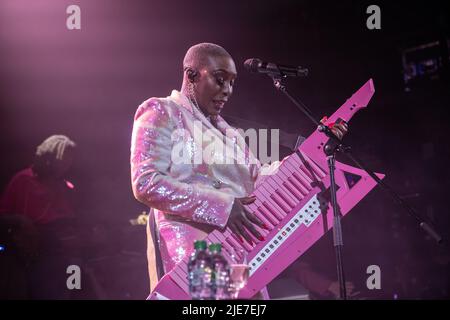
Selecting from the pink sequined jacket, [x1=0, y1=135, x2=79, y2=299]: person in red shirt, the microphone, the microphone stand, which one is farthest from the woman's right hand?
[x1=0, y1=135, x2=79, y2=299]: person in red shirt

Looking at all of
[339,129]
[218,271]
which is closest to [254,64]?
[339,129]

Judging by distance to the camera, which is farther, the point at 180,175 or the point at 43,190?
the point at 43,190

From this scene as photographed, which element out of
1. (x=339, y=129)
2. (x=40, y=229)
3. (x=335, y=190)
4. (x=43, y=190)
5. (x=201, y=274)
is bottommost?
(x=40, y=229)

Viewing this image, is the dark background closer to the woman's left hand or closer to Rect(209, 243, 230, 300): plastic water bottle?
the woman's left hand

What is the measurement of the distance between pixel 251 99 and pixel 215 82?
10.3 feet

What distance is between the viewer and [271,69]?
137 inches

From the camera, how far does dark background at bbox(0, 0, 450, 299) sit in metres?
6.12

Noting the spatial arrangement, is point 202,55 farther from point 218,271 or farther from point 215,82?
point 218,271

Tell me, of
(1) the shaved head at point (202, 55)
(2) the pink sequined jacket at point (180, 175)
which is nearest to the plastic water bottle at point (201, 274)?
(2) the pink sequined jacket at point (180, 175)

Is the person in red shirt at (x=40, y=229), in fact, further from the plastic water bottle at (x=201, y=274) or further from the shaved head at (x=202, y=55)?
the plastic water bottle at (x=201, y=274)

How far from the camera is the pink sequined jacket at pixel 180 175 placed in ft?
10.8

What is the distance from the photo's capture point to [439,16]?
720 cm

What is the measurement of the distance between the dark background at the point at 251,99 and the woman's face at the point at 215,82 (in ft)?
8.29

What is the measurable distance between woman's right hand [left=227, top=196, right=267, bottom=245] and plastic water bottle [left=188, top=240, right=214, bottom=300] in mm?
547
